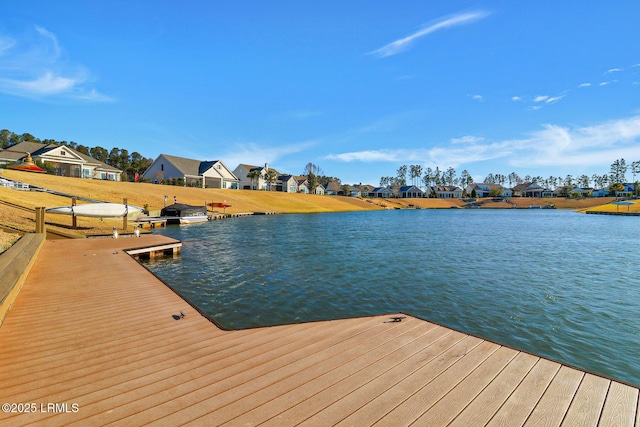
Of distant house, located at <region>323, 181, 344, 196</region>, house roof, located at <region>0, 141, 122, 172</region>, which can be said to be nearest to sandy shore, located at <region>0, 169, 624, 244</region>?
house roof, located at <region>0, 141, 122, 172</region>

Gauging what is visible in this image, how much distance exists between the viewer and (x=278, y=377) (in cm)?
470

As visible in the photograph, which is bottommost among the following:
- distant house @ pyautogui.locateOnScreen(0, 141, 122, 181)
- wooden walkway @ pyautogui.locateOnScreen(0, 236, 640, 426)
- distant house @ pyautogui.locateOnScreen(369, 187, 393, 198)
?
wooden walkway @ pyautogui.locateOnScreen(0, 236, 640, 426)

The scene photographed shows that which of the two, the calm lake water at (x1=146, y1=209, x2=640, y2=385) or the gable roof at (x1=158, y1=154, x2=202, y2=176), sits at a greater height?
the gable roof at (x1=158, y1=154, x2=202, y2=176)

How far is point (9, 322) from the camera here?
6656mm

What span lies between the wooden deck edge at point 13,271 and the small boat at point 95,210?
998 centimetres

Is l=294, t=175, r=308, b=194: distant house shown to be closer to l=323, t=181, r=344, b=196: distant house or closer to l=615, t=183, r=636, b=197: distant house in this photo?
l=323, t=181, r=344, b=196: distant house

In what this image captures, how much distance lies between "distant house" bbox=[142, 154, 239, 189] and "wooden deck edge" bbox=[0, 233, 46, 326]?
68662 mm

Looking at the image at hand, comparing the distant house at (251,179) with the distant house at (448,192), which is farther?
the distant house at (448,192)

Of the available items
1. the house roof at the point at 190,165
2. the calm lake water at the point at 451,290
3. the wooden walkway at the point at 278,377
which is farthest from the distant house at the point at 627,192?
the wooden walkway at the point at 278,377

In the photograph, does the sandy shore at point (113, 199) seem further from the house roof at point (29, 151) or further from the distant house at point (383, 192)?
the distant house at point (383, 192)

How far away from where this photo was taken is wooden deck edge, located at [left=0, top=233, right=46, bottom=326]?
22.5ft

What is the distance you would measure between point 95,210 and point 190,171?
6458 cm

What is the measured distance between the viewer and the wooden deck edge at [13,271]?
22.5ft

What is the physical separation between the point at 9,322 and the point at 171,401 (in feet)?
17.8
